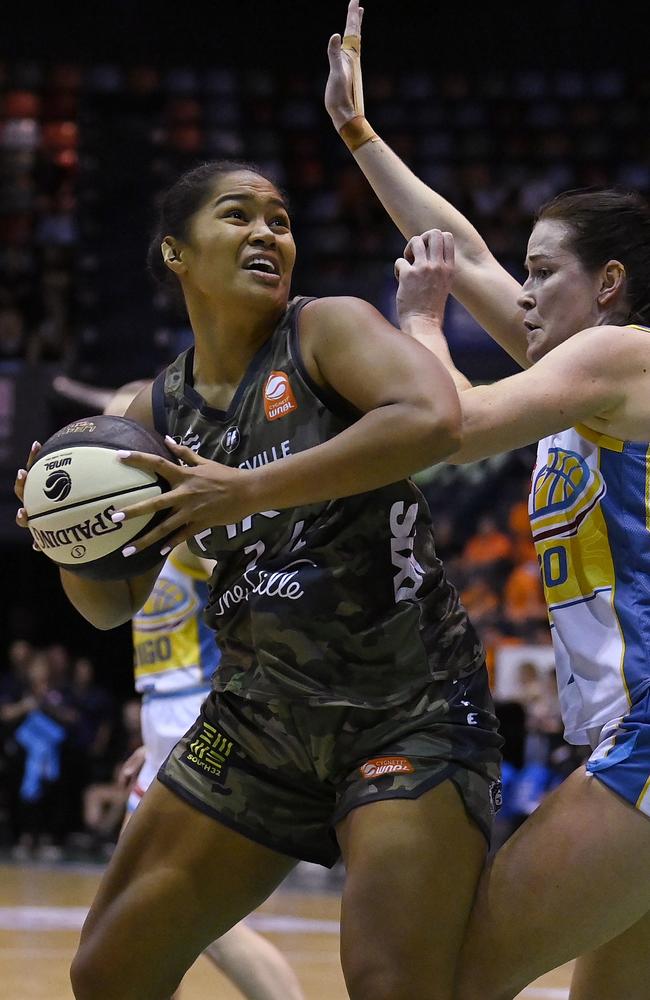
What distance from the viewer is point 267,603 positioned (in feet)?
9.21

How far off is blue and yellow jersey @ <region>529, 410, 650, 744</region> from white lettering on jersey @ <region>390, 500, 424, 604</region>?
256 millimetres

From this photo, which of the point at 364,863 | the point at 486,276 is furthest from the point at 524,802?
the point at 364,863

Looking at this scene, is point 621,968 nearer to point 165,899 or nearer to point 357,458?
point 165,899

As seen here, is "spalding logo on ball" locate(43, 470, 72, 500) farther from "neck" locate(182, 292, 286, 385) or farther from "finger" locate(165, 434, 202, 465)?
"neck" locate(182, 292, 286, 385)

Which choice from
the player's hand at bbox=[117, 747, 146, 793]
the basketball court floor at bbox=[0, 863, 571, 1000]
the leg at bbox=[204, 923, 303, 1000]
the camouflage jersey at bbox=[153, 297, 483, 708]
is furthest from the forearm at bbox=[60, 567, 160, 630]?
the basketball court floor at bbox=[0, 863, 571, 1000]

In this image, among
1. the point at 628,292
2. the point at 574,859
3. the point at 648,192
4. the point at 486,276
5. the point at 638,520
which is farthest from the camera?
the point at 648,192

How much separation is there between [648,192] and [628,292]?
11.5m

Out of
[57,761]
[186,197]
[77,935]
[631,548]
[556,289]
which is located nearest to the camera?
[631,548]

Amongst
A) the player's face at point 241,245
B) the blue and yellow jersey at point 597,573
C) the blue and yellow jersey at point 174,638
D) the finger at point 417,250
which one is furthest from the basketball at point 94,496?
the blue and yellow jersey at point 174,638

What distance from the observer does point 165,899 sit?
2.80 meters

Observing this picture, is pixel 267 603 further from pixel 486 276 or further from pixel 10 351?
pixel 10 351

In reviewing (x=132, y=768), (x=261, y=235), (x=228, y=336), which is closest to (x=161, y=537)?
(x=228, y=336)

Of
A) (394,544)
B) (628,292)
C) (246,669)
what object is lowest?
(246,669)

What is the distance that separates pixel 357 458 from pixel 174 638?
2.55 m
